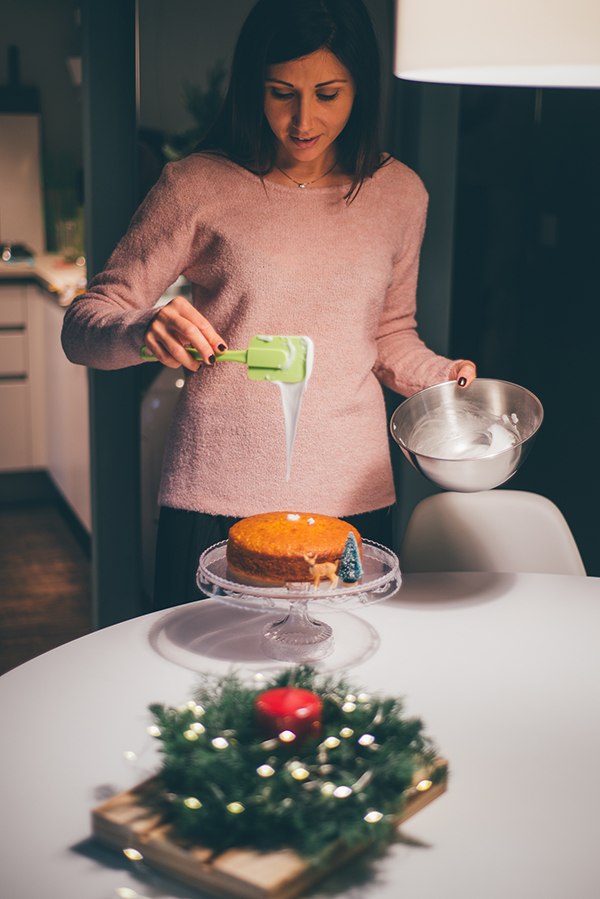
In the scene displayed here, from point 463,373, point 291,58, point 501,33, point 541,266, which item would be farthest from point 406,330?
point 541,266

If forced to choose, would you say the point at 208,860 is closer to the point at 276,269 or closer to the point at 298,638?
the point at 298,638

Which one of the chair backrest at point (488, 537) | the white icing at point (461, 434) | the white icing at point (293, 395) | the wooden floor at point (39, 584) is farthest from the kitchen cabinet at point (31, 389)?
the white icing at point (293, 395)

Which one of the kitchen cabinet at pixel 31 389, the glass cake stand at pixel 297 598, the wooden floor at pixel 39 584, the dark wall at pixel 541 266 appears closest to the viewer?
the glass cake stand at pixel 297 598

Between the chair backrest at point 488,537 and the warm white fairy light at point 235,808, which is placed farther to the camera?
the chair backrest at point 488,537

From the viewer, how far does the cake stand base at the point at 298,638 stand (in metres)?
1.09

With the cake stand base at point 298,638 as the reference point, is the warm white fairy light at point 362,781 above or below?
above

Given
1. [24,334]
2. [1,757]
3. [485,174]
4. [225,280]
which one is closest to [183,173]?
[225,280]

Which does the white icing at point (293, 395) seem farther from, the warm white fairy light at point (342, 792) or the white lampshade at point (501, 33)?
the warm white fairy light at point (342, 792)

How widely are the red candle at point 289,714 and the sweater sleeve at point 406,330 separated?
2.97 ft

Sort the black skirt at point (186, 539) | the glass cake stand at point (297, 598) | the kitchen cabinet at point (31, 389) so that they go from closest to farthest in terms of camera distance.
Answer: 1. the glass cake stand at point (297, 598)
2. the black skirt at point (186, 539)
3. the kitchen cabinet at point (31, 389)

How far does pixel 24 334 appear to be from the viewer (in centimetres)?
374

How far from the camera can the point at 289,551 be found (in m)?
1.11

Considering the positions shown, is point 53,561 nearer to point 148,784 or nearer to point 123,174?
point 123,174

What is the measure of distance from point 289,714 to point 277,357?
55 cm
